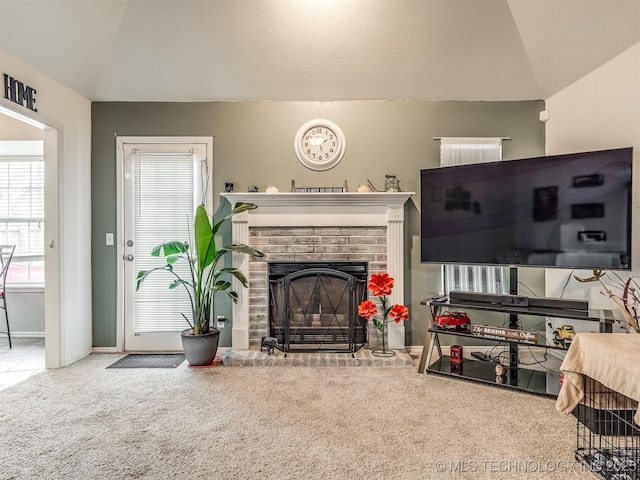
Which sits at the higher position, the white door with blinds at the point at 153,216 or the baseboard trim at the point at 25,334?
the white door with blinds at the point at 153,216

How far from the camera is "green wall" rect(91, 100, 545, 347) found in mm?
3641

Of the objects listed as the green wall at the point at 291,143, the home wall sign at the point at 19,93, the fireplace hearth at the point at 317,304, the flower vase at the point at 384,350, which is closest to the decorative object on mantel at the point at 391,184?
the green wall at the point at 291,143

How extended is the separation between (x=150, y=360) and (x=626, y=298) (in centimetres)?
373

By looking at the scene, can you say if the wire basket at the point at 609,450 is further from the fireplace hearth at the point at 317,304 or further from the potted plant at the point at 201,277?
the potted plant at the point at 201,277

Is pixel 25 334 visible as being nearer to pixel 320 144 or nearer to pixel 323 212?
pixel 323 212

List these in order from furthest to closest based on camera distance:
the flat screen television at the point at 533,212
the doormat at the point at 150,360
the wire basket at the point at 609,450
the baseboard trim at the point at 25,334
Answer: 1. the baseboard trim at the point at 25,334
2. the doormat at the point at 150,360
3. the flat screen television at the point at 533,212
4. the wire basket at the point at 609,450

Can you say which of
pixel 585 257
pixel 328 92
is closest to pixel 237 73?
pixel 328 92

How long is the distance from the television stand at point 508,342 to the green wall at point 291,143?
586 mm

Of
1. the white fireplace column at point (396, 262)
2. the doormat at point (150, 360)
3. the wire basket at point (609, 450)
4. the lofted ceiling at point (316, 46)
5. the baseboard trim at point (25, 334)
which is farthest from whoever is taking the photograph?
the baseboard trim at point (25, 334)

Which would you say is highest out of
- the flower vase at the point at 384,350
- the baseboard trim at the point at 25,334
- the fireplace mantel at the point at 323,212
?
the fireplace mantel at the point at 323,212

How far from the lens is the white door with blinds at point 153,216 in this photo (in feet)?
12.0

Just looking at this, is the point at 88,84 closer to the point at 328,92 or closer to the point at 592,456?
the point at 328,92

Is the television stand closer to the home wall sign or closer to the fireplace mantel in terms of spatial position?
the fireplace mantel

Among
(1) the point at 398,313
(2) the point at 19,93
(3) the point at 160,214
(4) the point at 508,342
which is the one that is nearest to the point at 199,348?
(3) the point at 160,214
